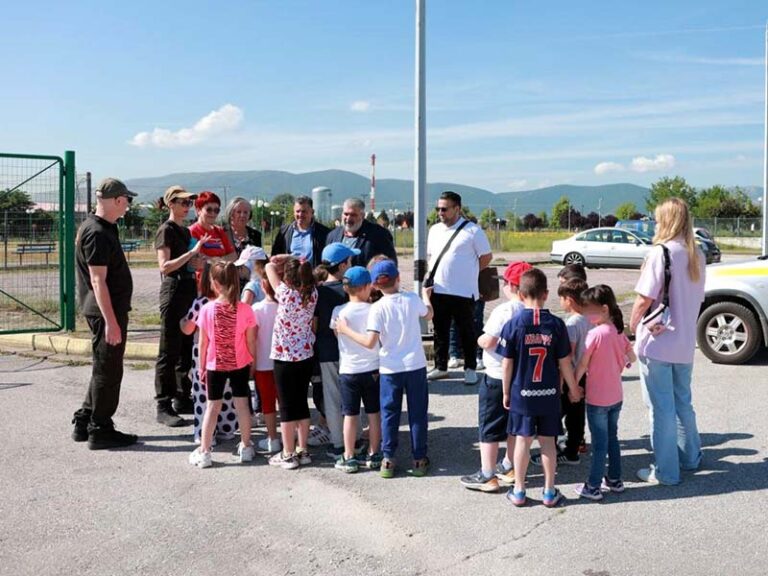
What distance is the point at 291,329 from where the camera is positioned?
5.14 metres

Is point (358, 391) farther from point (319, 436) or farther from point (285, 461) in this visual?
point (319, 436)

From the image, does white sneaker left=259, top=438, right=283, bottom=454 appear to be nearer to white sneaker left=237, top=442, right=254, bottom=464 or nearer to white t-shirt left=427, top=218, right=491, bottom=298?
white sneaker left=237, top=442, right=254, bottom=464

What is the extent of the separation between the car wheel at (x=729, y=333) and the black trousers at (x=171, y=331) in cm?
546

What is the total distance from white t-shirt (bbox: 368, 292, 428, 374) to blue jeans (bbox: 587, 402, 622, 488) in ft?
3.76

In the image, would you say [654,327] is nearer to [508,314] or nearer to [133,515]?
[508,314]

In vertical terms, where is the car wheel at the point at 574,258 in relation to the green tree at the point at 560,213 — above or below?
below

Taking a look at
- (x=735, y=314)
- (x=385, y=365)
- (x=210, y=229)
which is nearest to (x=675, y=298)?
(x=385, y=365)

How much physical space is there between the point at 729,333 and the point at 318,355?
5280 mm

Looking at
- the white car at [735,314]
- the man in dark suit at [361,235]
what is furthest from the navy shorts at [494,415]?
the white car at [735,314]

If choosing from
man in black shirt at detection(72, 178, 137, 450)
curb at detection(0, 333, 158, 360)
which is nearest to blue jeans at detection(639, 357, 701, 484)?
man in black shirt at detection(72, 178, 137, 450)

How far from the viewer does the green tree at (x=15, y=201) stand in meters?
10.8

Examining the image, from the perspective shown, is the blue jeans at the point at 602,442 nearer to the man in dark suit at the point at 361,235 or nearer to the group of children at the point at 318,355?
the group of children at the point at 318,355

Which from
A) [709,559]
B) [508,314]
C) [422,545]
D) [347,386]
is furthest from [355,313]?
[709,559]

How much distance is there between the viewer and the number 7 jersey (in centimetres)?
430
